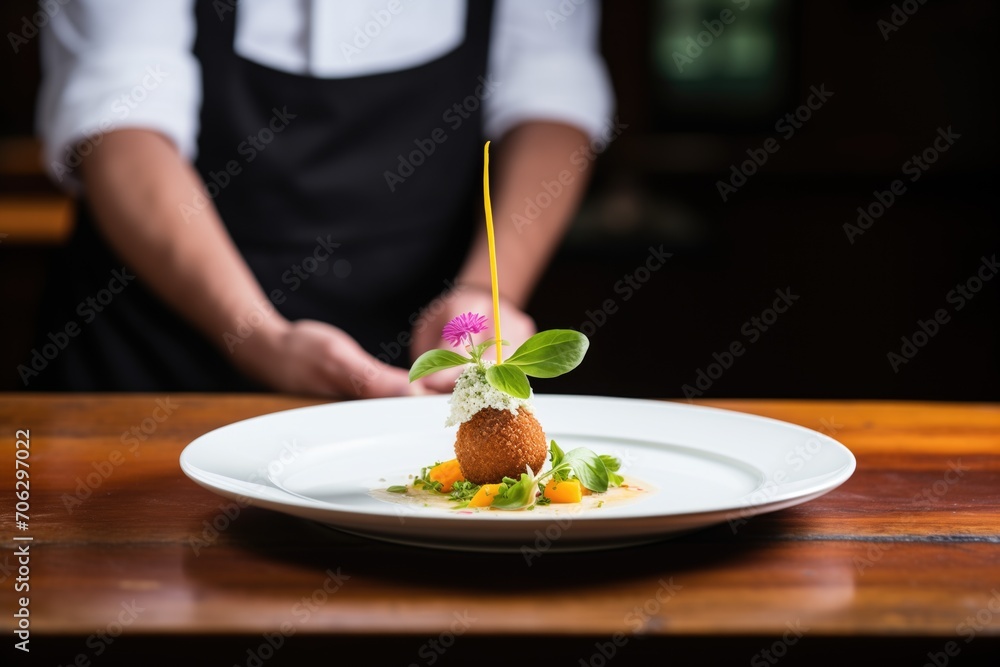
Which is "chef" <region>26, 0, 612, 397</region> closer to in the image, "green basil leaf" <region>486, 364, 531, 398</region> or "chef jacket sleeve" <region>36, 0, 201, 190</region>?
"chef jacket sleeve" <region>36, 0, 201, 190</region>

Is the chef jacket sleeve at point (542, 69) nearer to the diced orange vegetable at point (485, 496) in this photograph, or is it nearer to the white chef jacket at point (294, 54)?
the white chef jacket at point (294, 54)

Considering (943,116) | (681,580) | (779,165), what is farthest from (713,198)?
(681,580)

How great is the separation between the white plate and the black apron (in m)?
0.71

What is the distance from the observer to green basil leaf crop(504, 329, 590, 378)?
830mm

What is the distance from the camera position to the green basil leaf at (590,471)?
0.81 metres

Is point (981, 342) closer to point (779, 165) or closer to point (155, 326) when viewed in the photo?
point (779, 165)

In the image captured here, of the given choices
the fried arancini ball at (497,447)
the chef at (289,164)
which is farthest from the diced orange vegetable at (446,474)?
the chef at (289,164)

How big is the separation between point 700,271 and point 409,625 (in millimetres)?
3224

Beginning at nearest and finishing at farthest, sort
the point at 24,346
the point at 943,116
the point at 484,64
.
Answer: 1. the point at 484,64
2. the point at 24,346
3. the point at 943,116

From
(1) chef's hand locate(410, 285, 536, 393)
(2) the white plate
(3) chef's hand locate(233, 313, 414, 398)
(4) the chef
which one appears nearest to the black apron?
(4) the chef

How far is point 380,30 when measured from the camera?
5.86 ft

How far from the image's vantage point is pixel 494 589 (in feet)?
2.09

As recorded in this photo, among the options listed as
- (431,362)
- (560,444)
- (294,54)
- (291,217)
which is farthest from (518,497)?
(294,54)

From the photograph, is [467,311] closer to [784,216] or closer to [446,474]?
[446,474]
